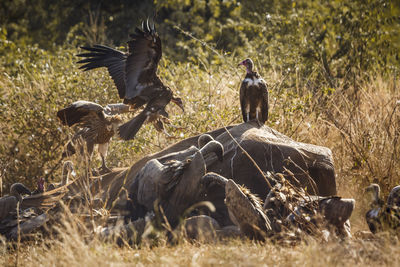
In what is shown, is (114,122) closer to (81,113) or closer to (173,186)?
(81,113)

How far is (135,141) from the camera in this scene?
300 inches

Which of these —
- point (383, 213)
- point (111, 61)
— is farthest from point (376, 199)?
point (111, 61)

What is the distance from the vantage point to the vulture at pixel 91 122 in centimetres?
631

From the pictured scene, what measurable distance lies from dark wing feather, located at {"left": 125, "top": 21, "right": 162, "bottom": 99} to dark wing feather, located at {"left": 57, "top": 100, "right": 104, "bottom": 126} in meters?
0.61

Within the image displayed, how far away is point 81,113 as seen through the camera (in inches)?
252

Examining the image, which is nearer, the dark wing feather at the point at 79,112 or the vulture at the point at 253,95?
the vulture at the point at 253,95

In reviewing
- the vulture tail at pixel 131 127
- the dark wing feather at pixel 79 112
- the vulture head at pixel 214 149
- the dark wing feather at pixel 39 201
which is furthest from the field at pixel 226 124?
the vulture head at pixel 214 149

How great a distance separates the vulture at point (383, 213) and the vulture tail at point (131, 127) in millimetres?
3217

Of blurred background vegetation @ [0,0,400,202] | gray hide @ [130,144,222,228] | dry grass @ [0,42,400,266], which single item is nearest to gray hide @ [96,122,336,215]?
gray hide @ [130,144,222,228]

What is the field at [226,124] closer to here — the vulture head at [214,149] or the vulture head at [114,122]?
the vulture head at [114,122]

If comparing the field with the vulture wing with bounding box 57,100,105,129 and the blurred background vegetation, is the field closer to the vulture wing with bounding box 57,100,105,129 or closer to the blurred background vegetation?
the blurred background vegetation

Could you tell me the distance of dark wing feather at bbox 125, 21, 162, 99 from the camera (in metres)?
6.33

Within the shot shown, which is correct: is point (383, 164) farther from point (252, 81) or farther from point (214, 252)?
point (214, 252)

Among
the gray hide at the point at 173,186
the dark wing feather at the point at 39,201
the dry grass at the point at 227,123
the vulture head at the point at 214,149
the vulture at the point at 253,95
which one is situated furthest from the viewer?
the vulture at the point at 253,95
